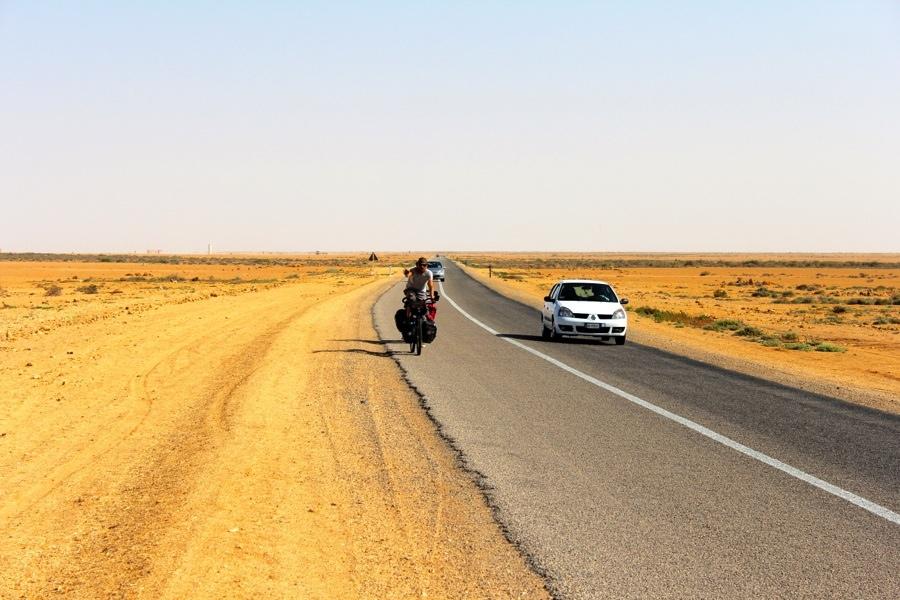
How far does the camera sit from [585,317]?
2095cm

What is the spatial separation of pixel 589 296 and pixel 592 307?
1.33 m

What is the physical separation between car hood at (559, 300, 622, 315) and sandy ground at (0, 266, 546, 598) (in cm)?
686

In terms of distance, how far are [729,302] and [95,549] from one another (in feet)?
159

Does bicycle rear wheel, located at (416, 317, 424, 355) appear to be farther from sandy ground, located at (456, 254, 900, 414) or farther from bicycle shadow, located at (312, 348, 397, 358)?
sandy ground, located at (456, 254, 900, 414)

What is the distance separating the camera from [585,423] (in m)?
10.2

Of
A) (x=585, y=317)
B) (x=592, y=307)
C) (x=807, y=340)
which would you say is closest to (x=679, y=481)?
(x=585, y=317)

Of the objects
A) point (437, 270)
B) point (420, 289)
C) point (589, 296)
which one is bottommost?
point (437, 270)

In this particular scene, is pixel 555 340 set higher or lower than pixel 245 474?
lower

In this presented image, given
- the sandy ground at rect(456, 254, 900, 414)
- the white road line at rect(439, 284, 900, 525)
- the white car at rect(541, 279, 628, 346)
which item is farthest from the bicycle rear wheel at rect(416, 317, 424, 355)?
the sandy ground at rect(456, 254, 900, 414)

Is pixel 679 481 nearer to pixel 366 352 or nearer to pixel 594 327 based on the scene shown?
pixel 366 352

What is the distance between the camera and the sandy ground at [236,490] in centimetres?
515

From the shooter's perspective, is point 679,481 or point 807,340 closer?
point 679,481

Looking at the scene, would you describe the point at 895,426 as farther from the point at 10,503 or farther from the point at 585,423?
the point at 10,503

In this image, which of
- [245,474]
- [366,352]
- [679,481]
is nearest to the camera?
[679,481]
